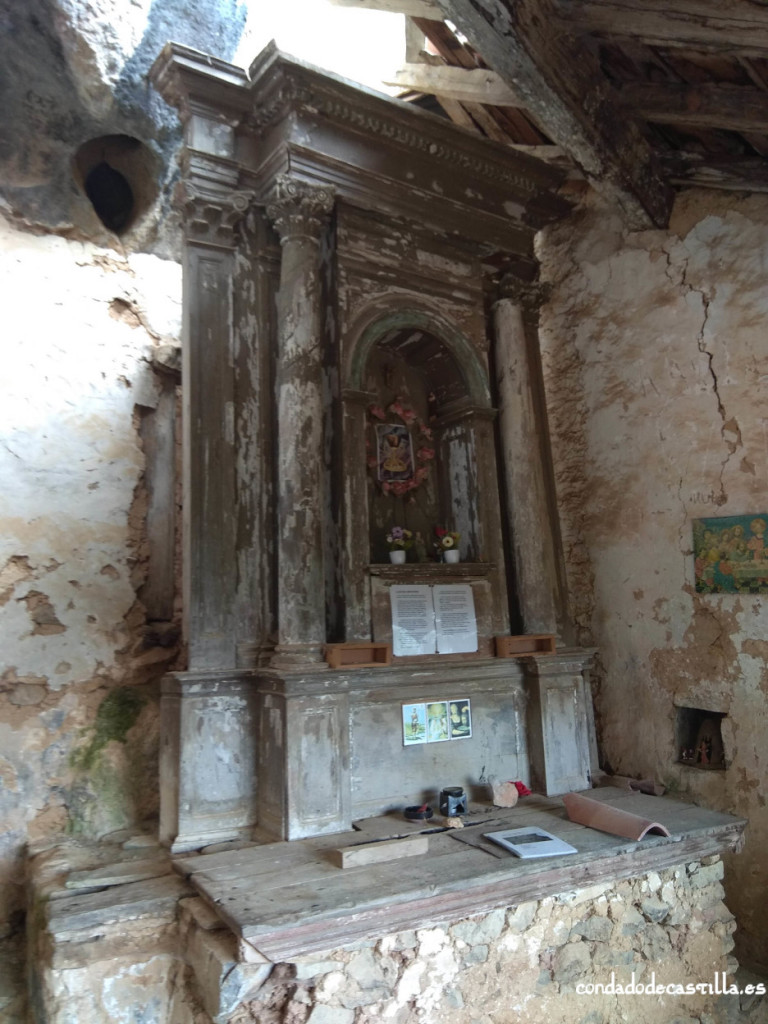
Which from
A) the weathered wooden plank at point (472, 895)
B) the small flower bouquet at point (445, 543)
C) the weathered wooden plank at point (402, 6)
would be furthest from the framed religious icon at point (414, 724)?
the weathered wooden plank at point (402, 6)

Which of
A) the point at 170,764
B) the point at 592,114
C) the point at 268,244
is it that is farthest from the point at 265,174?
the point at 170,764

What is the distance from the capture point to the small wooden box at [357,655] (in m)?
3.93

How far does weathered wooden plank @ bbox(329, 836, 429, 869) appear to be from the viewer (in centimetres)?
320

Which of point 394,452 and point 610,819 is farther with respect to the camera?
point 394,452

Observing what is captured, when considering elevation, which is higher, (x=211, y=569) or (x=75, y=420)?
(x=75, y=420)

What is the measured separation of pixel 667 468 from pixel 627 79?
2461mm

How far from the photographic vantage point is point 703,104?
13.9 ft

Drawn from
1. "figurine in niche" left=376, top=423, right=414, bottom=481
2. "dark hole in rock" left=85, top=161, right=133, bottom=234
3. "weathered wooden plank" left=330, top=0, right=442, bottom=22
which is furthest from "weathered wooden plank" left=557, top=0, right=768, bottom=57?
"dark hole in rock" left=85, top=161, right=133, bottom=234

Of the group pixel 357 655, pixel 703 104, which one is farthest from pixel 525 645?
pixel 703 104

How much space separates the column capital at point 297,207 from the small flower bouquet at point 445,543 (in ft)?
6.84

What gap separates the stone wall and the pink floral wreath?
2674 mm

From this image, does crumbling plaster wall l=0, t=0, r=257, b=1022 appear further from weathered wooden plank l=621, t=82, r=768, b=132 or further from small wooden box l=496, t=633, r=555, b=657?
weathered wooden plank l=621, t=82, r=768, b=132

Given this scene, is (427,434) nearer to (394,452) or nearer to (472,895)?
(394,452)

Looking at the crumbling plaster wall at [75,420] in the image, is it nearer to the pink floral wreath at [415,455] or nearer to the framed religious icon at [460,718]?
the pink floral wreath at [415,455]
